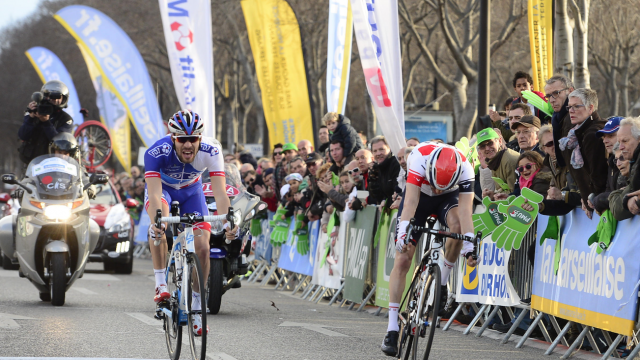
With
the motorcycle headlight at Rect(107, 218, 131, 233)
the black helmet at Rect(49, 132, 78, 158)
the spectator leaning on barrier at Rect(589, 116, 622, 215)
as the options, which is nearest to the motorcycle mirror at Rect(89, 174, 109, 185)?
the black helmet at Rect(49, 132, 78, 158)

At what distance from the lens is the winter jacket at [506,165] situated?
10.8m

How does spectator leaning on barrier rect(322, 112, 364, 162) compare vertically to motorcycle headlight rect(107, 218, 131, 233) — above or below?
above

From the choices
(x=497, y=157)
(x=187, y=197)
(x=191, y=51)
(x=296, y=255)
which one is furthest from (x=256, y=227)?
(x=187, y=197)

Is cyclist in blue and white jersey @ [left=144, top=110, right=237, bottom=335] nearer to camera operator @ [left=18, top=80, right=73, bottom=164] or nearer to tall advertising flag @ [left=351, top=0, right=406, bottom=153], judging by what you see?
camera operator @ [left=18, top=80, right=73, bottom=164]

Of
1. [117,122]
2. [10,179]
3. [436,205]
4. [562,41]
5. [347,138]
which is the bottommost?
[436,205]

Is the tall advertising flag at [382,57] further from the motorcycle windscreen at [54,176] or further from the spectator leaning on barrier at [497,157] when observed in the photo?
the motorcycle windscreen at [54,176]

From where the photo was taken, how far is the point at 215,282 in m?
11.5

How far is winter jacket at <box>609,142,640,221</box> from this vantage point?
787cm

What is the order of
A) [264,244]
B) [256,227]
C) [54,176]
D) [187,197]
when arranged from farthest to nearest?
[256,227] → [264,244] → [54,176] → [187,197]

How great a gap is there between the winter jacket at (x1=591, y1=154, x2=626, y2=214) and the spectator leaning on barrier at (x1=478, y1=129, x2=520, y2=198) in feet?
6.97

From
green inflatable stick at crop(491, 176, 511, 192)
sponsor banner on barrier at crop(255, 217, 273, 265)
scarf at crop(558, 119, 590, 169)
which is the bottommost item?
sponsor banner on barrier at crop(255, 217, 273, 265)

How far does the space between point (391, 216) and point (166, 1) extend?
24.2ft

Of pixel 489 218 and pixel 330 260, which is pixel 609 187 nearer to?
pixel 489 218

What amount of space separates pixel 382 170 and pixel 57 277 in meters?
4.00
